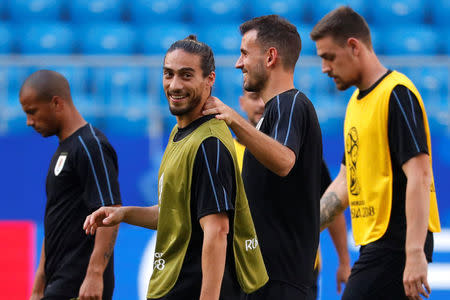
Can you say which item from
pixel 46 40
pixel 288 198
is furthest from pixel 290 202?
pixel 46 40

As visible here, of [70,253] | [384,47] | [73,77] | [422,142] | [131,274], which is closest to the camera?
[422,142]

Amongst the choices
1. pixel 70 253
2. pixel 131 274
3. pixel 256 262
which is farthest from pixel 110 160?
pixel 131 274

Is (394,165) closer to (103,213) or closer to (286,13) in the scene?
(103,213)

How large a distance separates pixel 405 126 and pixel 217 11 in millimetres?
8941

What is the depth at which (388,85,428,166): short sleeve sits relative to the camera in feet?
12.4

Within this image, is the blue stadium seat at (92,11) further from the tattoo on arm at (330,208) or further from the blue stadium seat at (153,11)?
the tattoo on arm at (330,208)

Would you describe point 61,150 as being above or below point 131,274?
above

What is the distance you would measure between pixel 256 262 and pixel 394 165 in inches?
41.0

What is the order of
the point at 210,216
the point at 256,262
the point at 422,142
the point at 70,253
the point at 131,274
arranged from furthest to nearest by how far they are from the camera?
the point at 131,274 < the point at 70,253 < the point at 422,142 < the point at 256,262 < the point at 210,216

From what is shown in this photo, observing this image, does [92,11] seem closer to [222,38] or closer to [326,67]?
[222,38]

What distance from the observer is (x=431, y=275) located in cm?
738

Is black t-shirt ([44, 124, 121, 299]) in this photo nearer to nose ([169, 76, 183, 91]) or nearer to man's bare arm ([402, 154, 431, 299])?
nose ([169, 76, 183, 91])

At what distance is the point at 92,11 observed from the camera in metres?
12.3

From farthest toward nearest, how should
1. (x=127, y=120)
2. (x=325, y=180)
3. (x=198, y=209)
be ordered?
(x=127, y=120), (x=325, y=180), (x=198, y=209)
